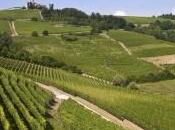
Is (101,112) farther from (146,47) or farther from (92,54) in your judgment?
(146,47)

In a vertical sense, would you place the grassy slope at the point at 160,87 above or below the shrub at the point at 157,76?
above

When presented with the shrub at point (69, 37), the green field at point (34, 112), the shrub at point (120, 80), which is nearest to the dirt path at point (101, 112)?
the green field at point (34, 112)

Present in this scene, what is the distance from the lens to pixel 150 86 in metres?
134

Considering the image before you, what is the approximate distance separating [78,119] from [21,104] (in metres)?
6.67

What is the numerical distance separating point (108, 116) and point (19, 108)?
14855 mm

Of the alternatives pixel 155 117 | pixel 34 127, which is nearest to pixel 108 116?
pixel 155 117

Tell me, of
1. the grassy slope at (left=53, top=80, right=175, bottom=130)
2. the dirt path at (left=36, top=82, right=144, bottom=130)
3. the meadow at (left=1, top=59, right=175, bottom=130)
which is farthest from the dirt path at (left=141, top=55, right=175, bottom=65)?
the dirt path at (left=36, top=82, right=144, bottom=130)

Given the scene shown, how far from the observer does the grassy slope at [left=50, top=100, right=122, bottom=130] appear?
55.2 metres

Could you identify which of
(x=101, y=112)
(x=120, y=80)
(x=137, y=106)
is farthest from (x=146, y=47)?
(x=101, y=112)

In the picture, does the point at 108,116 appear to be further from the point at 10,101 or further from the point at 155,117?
the point at 10,101

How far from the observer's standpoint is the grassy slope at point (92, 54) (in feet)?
490

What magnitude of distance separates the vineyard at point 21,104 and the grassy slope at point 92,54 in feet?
221

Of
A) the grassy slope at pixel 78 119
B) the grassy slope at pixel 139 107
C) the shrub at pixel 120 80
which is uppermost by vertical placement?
the grassy slope at pixel 78 119

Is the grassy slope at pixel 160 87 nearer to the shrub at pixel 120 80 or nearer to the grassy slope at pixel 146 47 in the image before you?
the shrub at pixel 120 80
